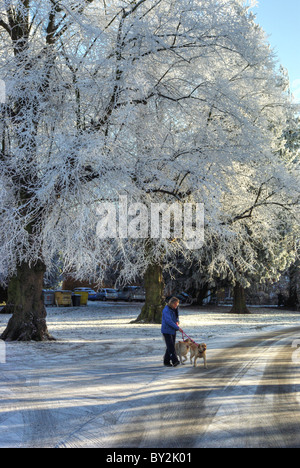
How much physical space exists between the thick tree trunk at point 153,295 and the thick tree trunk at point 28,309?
29.1 feet

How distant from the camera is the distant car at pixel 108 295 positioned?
52.6 m

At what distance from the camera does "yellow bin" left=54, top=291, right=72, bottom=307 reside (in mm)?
36969

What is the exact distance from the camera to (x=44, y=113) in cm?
1320

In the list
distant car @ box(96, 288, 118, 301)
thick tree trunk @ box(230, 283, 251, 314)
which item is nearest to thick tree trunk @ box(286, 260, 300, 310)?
thick tree trunk @ box(230, 283, 251, 314)

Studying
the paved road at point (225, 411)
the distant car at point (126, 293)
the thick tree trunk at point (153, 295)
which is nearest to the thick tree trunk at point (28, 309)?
the paved road at point (225, 411)

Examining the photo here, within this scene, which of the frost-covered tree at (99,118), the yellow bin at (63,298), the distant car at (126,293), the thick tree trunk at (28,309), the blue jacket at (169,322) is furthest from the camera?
the distant car at (126,293)

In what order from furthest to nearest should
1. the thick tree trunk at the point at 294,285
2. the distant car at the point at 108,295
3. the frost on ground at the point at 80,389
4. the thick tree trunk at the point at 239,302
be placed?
the distant car at the point at 108,295 → the thick tree trunk at the point at 294,285 → the thick tree trunk at the point at 239,302 → the frost on ground at the point at 80,389

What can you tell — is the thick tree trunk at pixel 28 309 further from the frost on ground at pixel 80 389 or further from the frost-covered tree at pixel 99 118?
the frost on ground at pixel 80 389

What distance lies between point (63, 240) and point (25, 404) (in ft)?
23.5

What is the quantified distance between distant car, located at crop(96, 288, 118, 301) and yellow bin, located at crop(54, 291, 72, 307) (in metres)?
14.9

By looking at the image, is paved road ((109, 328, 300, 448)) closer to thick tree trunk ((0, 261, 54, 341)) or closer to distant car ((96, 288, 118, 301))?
thick tree trunk ((0, 261, 54, 341))

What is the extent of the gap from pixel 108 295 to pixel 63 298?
16057 millimetres

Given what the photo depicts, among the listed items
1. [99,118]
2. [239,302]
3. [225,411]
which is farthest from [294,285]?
[225,411]

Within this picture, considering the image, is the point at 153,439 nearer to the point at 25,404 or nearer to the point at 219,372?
the point at 25,404
